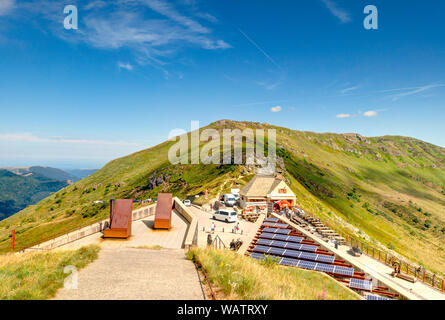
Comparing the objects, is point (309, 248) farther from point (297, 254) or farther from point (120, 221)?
point (120, 221)

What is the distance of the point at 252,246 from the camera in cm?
2539

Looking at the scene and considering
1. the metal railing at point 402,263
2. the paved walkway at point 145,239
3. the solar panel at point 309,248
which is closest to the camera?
the paved walkway at point 145,239

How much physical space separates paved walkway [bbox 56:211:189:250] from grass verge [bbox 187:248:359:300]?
22.6ft

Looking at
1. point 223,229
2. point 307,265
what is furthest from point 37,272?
point 223,229

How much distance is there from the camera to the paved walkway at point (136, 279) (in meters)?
10.8

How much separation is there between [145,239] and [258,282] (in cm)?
1613

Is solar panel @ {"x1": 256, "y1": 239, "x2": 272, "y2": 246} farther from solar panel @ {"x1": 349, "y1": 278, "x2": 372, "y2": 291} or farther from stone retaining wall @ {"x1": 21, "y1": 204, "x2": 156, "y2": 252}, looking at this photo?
stone retaining wall @ {"x1": 21, "y1": 204, "x2": 156, "y2": 252}

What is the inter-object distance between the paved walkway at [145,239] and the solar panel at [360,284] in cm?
1299

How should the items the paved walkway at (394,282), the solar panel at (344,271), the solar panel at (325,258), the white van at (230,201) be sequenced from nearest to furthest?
1. the paved walkway at (394,282)
2. the solar panel at (344,271)
3. the solar panel at (325,258)
4. the white van at (230,201)

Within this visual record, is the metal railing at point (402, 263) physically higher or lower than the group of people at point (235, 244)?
lower

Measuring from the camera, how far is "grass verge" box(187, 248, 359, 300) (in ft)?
34.3

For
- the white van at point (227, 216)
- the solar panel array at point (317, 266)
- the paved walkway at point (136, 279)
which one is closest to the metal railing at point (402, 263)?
the solar panel array at point (317, 266)

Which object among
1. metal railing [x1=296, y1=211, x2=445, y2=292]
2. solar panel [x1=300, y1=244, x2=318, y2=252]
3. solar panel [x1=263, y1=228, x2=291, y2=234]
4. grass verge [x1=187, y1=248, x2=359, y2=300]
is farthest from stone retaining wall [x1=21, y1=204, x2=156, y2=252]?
metal railing [x1=296, y1=211, x2=445, y2=292]

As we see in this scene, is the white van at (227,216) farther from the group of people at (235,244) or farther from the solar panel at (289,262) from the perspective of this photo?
the solar panel at (289,262)
